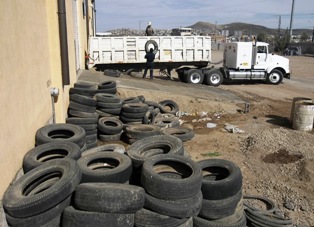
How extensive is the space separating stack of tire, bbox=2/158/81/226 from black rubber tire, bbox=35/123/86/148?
1391 millimetres

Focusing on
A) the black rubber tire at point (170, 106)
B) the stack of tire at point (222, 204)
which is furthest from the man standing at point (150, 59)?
the stack of tire at point (222, 204)

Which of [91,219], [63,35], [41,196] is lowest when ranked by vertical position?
[91,219]

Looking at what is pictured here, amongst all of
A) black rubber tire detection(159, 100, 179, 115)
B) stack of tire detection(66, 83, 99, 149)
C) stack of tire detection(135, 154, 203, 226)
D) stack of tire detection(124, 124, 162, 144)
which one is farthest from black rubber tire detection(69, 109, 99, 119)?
stack of tire detection(135, 154, 203, 226)

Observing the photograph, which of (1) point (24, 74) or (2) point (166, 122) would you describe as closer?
(1) point (24, 74)

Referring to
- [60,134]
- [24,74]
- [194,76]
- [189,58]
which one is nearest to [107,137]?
[60,134]

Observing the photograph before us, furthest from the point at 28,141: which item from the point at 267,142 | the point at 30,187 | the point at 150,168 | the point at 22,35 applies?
the point at 267,142

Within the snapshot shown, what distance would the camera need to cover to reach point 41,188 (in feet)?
14.9

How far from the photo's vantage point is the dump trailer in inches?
747

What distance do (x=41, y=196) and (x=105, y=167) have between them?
65.8 inches

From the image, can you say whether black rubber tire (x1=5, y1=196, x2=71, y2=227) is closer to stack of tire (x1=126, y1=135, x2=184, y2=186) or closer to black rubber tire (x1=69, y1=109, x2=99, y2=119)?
stack of tire (x1=126, y1=135, x2=184, y2=186)

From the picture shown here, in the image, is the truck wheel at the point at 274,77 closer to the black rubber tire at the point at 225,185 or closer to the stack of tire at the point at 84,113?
the stack of tire at the point at 84,113

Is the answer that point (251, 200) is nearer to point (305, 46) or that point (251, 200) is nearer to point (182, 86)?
point (182, 86)

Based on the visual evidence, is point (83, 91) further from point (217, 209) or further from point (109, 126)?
point (217, 209)

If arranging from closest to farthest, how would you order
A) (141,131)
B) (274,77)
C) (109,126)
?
(141,131)
(109,126)
(274,77)
